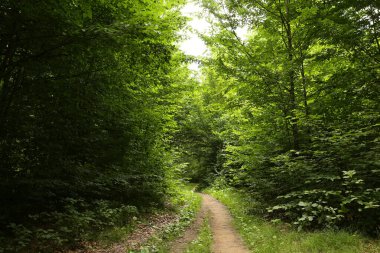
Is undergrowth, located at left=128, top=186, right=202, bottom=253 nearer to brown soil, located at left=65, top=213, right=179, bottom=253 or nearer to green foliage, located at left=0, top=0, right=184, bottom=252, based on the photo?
brown soil, located at left=65, top=213, right=179, bottom=253

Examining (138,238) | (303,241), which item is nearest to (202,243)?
(138,238)

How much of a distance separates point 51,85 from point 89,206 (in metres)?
4.48

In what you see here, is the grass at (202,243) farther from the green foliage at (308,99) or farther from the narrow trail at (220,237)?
the green foliage at (308,99)

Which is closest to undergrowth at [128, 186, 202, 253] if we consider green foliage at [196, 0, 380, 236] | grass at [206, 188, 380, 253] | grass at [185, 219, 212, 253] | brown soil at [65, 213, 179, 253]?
brown soil at [65, 213, 179, 253]

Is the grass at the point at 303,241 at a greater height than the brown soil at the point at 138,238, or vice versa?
the grass at the point at 303,241

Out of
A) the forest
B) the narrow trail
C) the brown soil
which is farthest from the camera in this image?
the narrow trail

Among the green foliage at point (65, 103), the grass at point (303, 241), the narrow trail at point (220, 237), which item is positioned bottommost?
the narrow trail at point (220, 237)

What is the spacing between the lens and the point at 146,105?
37.2 ft

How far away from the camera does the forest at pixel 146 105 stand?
20.4 ft

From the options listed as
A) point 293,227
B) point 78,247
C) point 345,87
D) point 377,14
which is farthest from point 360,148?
point 78,247

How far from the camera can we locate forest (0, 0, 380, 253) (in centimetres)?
621

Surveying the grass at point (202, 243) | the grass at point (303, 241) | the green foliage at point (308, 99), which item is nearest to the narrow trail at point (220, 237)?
the grass at point (202, 243)

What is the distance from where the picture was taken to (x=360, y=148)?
28.6 ft

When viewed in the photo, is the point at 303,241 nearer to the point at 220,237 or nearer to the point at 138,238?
the point at 220,237
